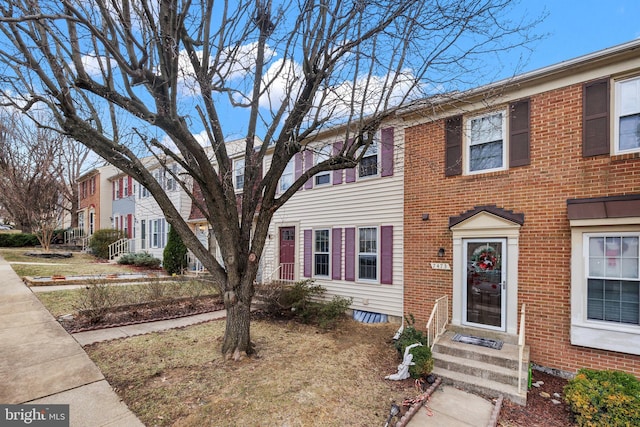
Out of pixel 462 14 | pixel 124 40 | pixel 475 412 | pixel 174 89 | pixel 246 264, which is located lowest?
pixel 475 412

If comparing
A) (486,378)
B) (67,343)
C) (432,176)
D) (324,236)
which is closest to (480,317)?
(486,378)

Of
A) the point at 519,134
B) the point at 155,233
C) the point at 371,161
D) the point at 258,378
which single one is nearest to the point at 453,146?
the point at 519,134

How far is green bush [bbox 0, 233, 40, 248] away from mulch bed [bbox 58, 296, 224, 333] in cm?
2156

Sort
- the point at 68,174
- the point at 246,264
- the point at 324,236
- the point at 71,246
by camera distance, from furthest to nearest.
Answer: the point at 68,174 → the point at 71,246 → the point at 324,236 → the point at 246,264

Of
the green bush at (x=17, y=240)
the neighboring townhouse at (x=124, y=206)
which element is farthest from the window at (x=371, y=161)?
the green bush at (x=17, y=240)

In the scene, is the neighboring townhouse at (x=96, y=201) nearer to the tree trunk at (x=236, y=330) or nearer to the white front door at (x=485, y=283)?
the tree trunk at (x=236, y=330)

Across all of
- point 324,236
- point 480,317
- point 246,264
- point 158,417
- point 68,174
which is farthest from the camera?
point 68,174

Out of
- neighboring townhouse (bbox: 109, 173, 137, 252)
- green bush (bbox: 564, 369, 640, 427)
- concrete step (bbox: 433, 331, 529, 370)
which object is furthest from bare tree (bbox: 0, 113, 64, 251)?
green bush (bbox: 564, 369, 640, 427)

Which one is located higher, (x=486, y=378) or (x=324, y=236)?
(x=324, y=236)

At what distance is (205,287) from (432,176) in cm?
844

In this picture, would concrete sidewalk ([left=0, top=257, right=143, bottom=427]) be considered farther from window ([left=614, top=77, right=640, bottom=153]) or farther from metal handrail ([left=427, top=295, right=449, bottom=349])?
window ([left=614, top=77, right=640, bottom=153])

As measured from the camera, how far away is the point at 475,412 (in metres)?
4.37

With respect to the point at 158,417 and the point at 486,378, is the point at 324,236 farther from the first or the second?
the point at 158,417

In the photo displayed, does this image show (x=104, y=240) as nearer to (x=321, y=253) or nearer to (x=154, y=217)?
(x=154, y=217)
